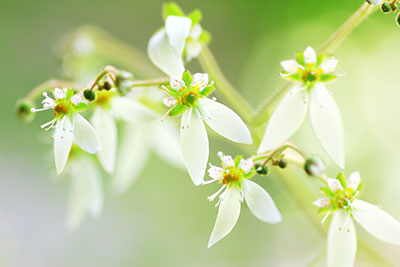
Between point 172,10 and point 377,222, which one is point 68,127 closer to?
point 172,10

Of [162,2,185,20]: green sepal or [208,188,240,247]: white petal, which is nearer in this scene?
[208,188,240,247]: white petal

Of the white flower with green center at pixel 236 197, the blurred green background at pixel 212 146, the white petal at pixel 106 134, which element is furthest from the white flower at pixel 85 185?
the blurred green background at pixel 212 146

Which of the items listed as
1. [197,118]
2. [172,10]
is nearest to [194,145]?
[197,118]

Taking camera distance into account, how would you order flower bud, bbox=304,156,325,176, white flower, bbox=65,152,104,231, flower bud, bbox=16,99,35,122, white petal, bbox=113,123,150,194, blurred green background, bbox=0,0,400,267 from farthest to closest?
blurred green background, bbox=0,0,400,267 < white petal, bbox=113,123,150,194 < white flower, bbox=65,152,104,231 < flower bud, bbox=16,99,35,122 < flower bud, bbox=304,156,325,176

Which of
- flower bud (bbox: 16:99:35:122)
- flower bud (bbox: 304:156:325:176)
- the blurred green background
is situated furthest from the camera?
the blurred green background

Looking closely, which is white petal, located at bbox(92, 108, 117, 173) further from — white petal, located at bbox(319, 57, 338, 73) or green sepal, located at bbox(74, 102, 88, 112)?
white petal, located at bbox(319, 57, 338, 73)

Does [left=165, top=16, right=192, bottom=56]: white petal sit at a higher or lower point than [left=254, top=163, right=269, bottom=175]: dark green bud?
higher

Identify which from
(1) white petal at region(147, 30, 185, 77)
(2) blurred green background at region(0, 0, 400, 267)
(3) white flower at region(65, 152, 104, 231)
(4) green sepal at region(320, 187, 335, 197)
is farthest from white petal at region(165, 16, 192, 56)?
(2) blurred green background at region(0, 0, 400, 267)
